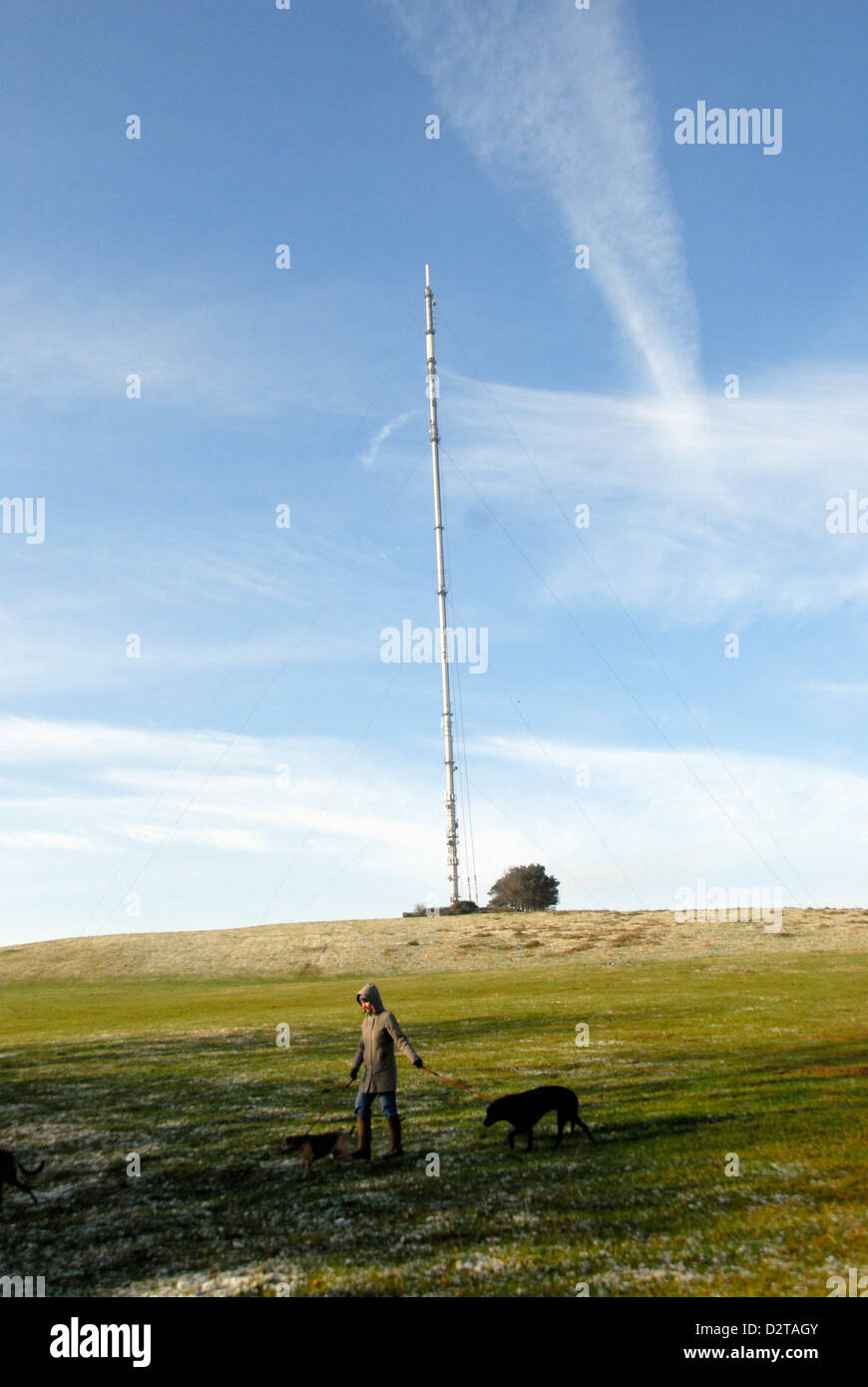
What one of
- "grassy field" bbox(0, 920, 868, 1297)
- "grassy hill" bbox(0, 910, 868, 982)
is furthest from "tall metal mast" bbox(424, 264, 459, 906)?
"grassy field" bbox(0, 920, 868, 1297)

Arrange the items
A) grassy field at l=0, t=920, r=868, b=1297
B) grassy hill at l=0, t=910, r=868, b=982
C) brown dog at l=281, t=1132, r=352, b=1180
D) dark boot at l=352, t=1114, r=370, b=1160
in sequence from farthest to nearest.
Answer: grassy hill at l=0, t=910, r=868, b=982 → dark boot at l=352, t=1114, r=370, b=1160 → brown dog at l=281, t=1132, r=352, b=1180 → grassy field at l=0, t=920, r=868, b=1297

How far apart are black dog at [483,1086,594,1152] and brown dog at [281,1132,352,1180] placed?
2.95 meters

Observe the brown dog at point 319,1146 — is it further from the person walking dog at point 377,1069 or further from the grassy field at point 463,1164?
the person walking dog at point 377,1069

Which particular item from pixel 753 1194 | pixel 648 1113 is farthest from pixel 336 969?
pixel 753 1194

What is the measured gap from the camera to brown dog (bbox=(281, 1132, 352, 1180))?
54.6 ft

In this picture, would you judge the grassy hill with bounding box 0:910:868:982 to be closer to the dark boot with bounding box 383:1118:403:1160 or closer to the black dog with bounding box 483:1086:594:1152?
the black dog with bounding box 483:1086:594:1152

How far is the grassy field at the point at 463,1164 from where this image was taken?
12141mm

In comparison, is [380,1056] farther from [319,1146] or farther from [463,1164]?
[463,1164]

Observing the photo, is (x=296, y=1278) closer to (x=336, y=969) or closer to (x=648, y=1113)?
(x=648, y=1113)

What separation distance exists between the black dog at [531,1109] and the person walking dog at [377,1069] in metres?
2.03

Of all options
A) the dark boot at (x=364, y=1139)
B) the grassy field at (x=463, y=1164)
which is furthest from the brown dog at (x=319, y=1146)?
the dark boot at (x=364, y=1139)

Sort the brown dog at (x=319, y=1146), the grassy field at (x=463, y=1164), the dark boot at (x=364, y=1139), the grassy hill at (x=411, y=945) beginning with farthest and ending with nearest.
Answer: the grassy hill at (x=411, y=945) < the dark boot at (x=364, y=1139) < the brown dog at (x=319, y=1146) < the grassy field at (x=463, y=1164)

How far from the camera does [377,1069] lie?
17141 millimetres
